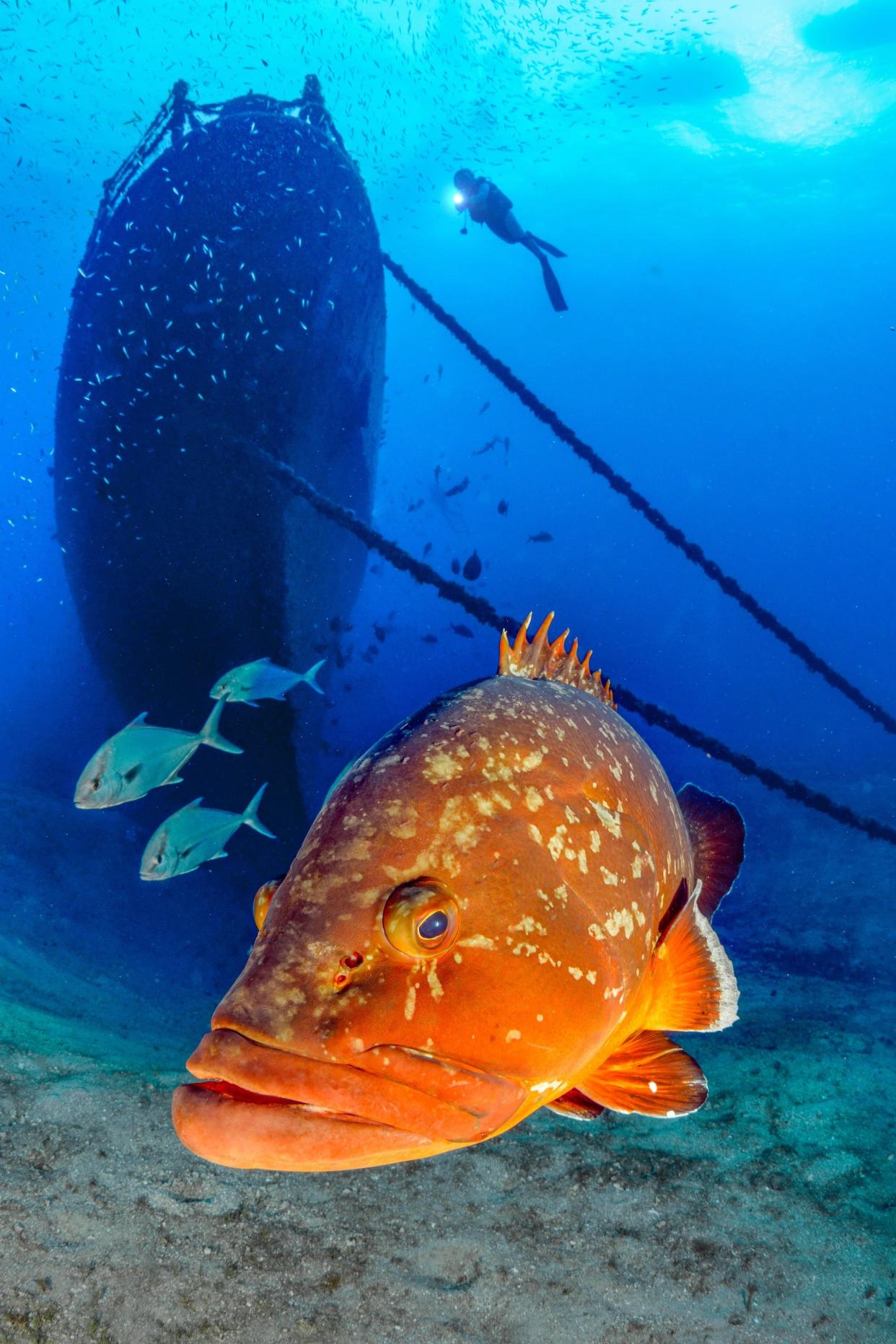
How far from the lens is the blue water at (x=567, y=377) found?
9.17 metres

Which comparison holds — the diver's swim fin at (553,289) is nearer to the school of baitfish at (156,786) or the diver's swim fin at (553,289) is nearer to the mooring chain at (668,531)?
the mooring chain at (668,531)

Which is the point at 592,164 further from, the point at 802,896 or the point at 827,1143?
the point at 827,1143

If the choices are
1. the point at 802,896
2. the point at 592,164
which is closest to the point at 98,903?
the point at 802,896

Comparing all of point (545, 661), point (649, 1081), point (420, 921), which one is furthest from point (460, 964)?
point (545, 661)

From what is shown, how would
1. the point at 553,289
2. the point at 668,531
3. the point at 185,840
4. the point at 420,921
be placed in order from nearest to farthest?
the point at 420,921 → the point at 185,840 → the point at 668,531 → the point at 553,289

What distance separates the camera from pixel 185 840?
511 cm

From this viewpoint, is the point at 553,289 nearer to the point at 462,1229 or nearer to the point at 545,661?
the point at 545,661

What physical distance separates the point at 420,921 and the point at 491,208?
14685 mm

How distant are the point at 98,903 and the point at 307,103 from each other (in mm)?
12282

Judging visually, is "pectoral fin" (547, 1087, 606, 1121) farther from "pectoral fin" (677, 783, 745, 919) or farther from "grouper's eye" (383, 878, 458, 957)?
"pectoral fin" (677, 783, 745, 919)

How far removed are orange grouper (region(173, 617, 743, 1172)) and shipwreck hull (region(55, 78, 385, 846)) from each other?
24.1ft

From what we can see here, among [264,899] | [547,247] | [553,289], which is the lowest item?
[264,899]

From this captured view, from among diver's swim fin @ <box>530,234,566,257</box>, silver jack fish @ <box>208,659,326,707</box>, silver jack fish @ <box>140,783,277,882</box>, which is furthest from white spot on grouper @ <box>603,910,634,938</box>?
diver's swim fin @ <box>530,234,566,257</box>

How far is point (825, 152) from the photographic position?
3356cm
